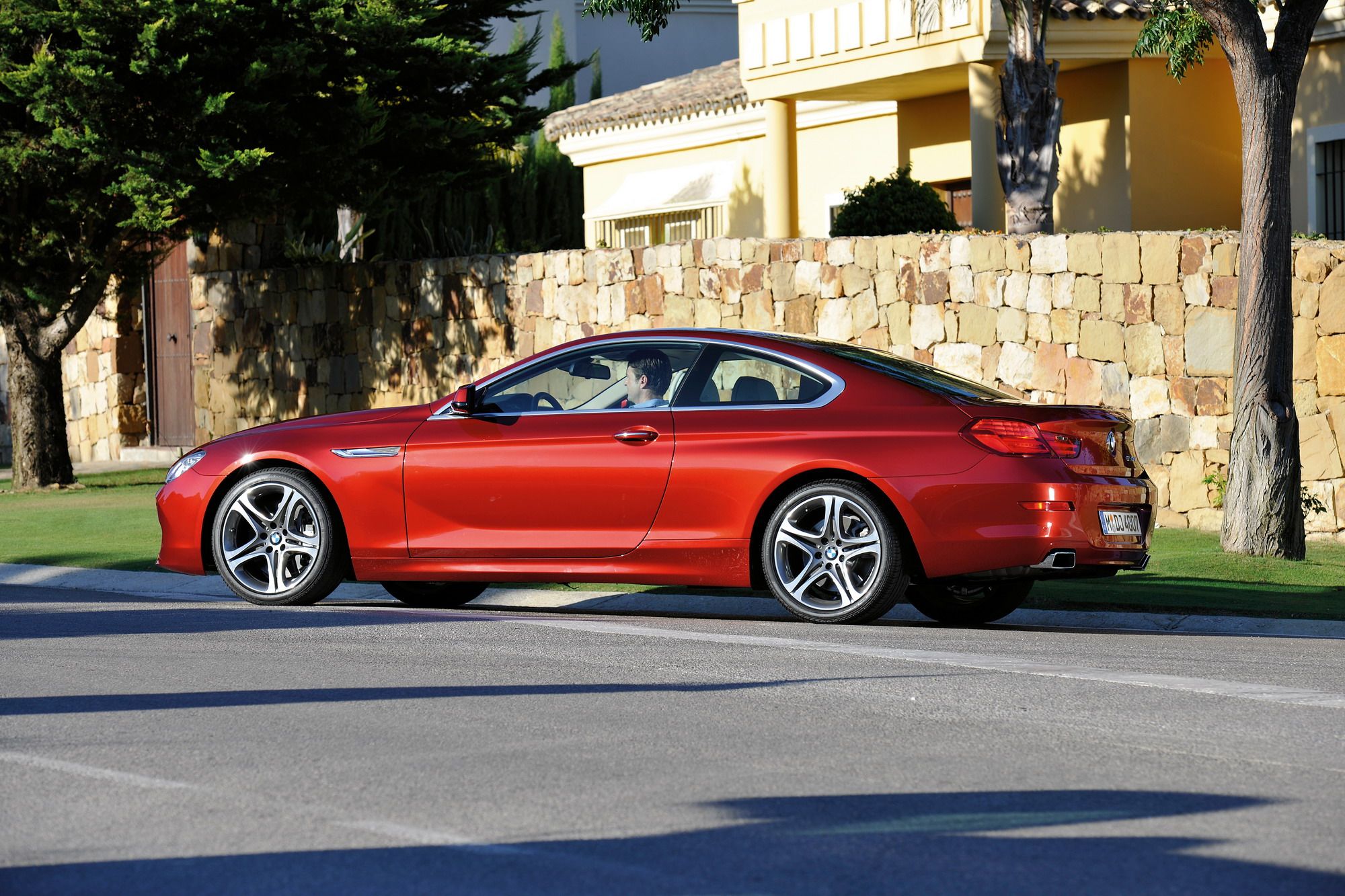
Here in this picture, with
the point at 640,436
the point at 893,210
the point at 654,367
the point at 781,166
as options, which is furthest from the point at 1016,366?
the point at 781,166

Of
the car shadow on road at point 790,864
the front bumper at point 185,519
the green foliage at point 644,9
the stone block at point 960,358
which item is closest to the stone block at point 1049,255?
the stone block at point 960,358

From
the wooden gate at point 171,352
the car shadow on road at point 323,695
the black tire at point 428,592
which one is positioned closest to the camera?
the car shadow on road at point 323,695

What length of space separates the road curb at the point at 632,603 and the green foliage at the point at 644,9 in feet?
20.0

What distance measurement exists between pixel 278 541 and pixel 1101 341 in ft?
26.1

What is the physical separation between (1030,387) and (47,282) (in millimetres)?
9842

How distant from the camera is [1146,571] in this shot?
12.1m

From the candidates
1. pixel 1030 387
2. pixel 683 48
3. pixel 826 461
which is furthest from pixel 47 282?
pixel 683 48

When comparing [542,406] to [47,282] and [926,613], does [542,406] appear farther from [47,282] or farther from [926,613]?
[47,282]

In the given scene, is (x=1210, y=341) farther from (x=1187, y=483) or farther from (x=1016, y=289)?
(x=1016, y=289)

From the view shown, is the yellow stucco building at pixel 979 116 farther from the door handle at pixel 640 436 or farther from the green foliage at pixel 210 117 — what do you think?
the door handle at pixel 640 436

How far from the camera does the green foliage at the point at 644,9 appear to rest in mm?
15781

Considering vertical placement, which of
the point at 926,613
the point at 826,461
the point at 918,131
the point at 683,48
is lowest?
the point at 926,613

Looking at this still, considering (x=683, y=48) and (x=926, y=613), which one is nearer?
(x=926, y=613)

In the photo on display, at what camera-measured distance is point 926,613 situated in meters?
10.1
